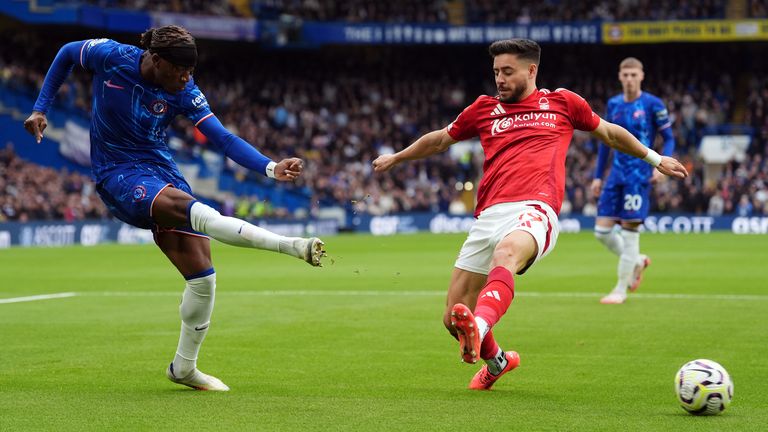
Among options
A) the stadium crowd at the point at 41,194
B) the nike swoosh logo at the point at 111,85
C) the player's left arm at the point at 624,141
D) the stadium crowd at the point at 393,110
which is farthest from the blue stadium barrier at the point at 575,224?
the nike swoosh logo at the point at 111,85

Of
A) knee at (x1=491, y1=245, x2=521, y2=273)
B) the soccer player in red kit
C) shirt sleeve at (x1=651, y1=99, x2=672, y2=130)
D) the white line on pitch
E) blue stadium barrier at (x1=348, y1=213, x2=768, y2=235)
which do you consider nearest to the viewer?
knee at (x1=491, y1=245, x2=521, y2=273)

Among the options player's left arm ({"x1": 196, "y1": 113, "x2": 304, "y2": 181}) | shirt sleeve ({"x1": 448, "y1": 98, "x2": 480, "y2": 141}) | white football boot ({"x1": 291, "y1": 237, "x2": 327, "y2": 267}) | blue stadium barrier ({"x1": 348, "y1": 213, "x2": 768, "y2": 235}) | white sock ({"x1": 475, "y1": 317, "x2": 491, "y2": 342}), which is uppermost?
shirt sleeve ({"x1": 448, "y1": 98, "x2": 480, "y2": 141})

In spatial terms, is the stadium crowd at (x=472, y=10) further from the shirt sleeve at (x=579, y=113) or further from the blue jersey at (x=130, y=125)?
the shirt sleeve at (x=579, y=113)

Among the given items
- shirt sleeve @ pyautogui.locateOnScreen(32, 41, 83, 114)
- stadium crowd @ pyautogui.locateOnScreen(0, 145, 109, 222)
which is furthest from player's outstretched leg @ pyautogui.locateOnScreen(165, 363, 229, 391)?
stadium crowd @ pyautogui.locateOnScreen(0, 145, 109, 222)

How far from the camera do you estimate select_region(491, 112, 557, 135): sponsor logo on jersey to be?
7805 millimetres

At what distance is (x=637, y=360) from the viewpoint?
9281mm

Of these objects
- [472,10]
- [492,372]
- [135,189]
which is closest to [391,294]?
[492,372]

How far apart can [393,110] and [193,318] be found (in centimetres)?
4502

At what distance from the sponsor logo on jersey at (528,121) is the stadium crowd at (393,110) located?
34741mm

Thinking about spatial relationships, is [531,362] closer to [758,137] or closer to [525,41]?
[525,41]

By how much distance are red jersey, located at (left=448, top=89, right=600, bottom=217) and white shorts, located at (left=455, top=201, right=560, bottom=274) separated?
7 cm

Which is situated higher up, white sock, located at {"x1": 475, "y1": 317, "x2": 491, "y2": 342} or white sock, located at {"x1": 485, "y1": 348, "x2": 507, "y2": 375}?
white sock, located at {"x1": 475, "y1": 317, "x2": 491, "y2": 342}

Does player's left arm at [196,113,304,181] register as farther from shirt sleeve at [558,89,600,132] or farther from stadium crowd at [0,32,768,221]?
stadium crowd at [0,32,768,221]

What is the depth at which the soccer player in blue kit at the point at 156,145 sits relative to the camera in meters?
7.39
